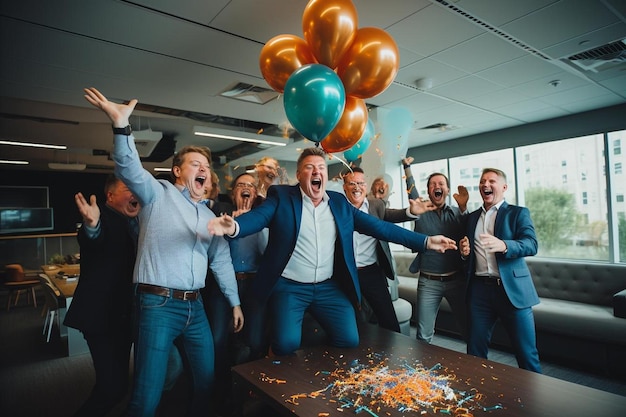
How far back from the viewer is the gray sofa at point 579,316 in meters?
3.38

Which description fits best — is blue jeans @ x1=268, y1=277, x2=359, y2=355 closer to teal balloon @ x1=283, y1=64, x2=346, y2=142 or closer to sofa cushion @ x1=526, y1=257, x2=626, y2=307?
teal balloon @ x1=283, y1=64, x2=346, y2=142

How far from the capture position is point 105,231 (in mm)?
2100

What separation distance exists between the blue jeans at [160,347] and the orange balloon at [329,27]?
5.52 ft

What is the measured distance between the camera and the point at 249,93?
454 cm

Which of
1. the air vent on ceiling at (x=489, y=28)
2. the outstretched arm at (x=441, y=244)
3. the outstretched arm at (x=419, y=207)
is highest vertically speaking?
the air vent on ceiling at (x=489, y=28)

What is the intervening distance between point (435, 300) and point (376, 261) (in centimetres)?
59

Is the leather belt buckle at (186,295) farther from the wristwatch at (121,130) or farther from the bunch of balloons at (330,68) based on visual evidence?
the bunch of balloons at (330,68)

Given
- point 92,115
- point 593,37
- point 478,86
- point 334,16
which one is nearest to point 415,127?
point 478,86

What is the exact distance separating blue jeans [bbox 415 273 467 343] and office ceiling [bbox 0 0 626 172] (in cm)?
200

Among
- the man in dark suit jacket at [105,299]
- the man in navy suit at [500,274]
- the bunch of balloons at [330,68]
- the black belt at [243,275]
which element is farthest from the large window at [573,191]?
the man in dark suit jacket at [105,299]

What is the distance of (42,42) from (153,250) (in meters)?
2.30

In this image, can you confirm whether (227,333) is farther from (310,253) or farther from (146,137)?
(146,137)

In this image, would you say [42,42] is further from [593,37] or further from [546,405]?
[593,37]

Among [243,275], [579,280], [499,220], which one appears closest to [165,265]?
[243,275]
